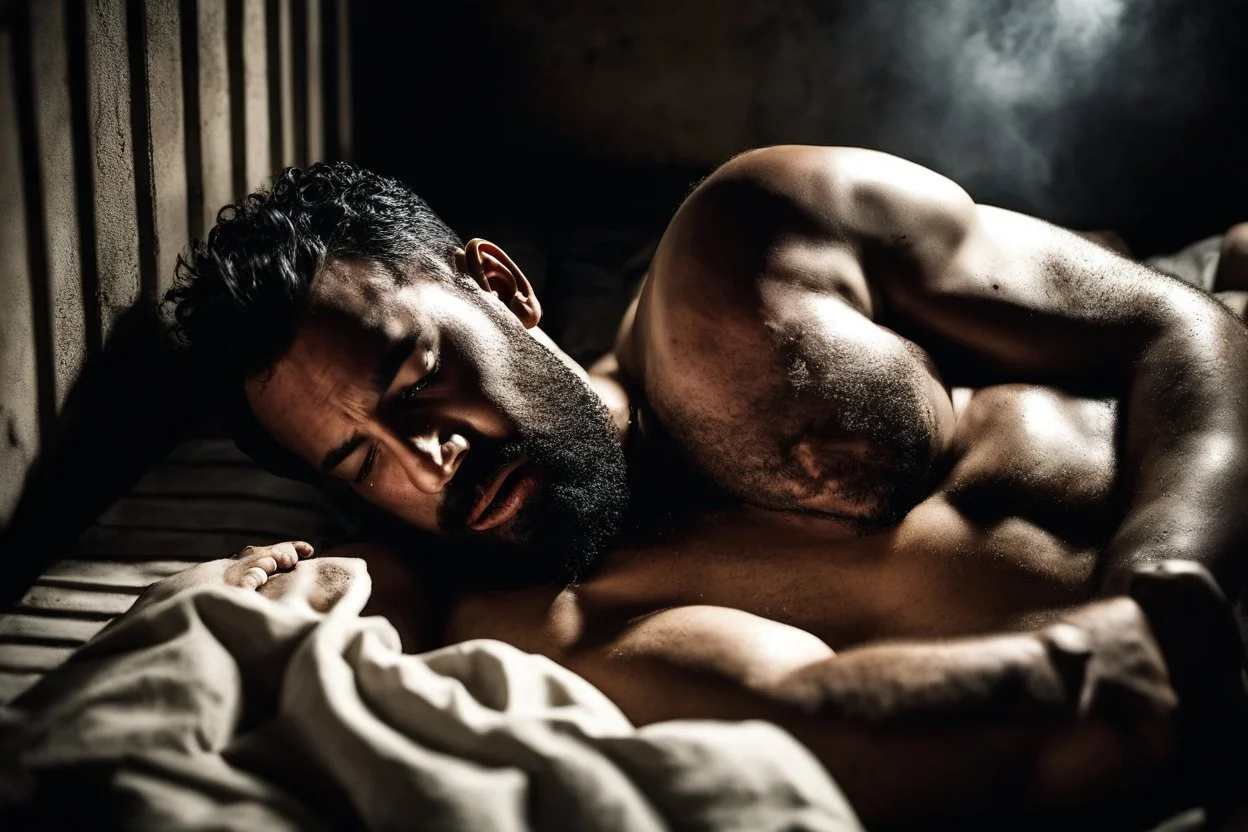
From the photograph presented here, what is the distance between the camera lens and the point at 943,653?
3.54 feet

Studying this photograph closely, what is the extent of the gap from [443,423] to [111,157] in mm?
759

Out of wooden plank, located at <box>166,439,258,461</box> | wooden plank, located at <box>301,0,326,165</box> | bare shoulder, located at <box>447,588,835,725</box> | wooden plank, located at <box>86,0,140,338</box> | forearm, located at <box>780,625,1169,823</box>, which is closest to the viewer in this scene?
forearm, located at <box>780,625,1169,823</box>

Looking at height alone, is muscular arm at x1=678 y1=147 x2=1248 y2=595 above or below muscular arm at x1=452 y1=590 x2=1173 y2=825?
above

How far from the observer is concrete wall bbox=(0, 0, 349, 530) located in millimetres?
1494

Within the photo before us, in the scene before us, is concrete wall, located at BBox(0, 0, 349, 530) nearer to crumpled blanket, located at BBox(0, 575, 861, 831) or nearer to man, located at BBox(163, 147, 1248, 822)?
man, located at BBox(163, 147, 1248, 822)

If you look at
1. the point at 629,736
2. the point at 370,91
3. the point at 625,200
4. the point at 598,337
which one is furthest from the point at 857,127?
the point at 629,736

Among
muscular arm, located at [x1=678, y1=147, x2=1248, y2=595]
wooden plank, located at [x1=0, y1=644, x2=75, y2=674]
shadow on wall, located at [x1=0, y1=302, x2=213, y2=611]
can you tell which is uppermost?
muscular arm, located at [x1=678, y1=147, x2=1248, y2=595]

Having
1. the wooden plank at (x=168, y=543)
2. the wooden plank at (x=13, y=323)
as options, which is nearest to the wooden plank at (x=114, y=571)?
the wooden plank at (x=168, y=543)

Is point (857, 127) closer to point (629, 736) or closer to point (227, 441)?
point (227, 441)

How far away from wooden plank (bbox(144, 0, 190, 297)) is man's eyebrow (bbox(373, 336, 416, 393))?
644 mm

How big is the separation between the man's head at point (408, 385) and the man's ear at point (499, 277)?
78mm

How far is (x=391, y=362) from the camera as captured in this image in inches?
58.6

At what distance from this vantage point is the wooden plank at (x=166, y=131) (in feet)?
5.82

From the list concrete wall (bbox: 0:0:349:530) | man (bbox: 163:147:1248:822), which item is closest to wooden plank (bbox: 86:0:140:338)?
concrete wall (bbox: 0:0:349:530)
